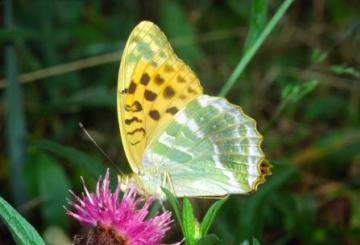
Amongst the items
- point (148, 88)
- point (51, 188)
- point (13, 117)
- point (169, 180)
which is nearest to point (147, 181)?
point (169, 180)

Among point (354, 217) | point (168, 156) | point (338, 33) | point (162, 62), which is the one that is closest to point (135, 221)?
point (168, 156)

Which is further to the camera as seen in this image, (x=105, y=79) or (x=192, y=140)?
(x=105, y=79)

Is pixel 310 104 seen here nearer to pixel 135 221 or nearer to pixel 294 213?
pixel 294 213

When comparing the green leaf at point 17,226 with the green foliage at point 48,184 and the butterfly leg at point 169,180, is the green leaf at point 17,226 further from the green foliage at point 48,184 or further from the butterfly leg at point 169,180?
the green foliage at point 48,184

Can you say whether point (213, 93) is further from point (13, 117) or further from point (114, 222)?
point (114, 222)

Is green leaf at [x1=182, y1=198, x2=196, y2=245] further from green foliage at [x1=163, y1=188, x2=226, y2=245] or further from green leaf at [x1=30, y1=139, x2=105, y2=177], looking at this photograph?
green leaf at [x1=30, y1=139, x2=105, y2=177]

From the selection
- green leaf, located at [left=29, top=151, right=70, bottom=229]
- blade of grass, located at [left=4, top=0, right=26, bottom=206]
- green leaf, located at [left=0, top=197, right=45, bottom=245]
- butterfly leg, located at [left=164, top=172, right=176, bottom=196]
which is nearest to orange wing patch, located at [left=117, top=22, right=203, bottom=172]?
butterfly leg, located at [left=164, top=172, right=176, bottom=196]

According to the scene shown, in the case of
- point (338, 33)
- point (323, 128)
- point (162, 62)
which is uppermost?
point (162, 62)
